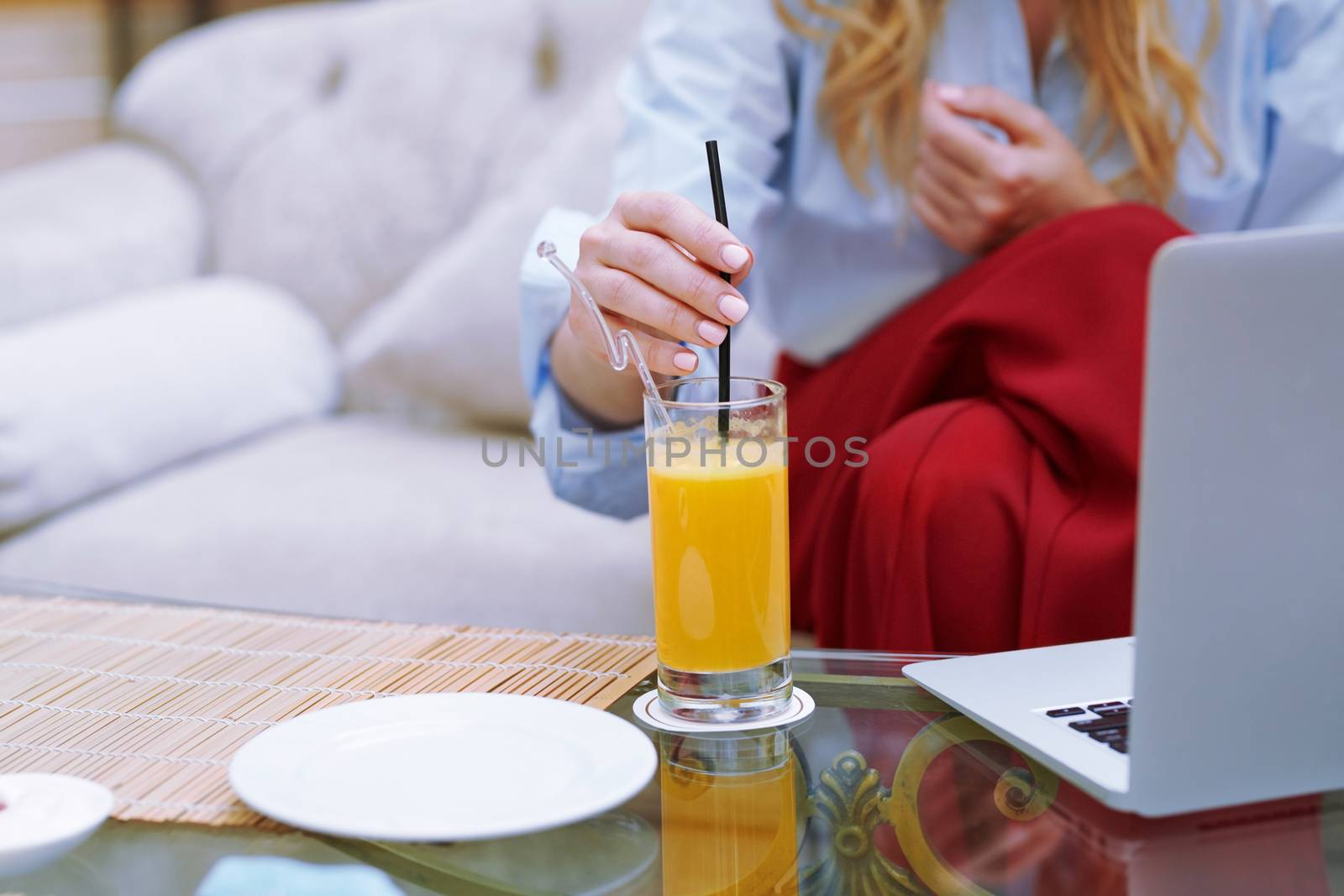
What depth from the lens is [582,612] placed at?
1212 millimetres

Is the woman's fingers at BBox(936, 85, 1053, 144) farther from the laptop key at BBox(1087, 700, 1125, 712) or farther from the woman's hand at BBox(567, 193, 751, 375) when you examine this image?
the laptop key at BBox(1087, 700, 1125, 712)

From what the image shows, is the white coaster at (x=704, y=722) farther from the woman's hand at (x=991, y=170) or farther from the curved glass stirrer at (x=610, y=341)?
the woman's hand at (x=991, y=170)

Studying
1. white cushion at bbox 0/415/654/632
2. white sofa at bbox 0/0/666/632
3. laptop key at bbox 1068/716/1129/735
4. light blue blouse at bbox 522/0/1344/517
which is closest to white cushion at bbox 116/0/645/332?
white sofa at bbox 0/0/666/632

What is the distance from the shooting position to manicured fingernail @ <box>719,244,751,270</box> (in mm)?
670

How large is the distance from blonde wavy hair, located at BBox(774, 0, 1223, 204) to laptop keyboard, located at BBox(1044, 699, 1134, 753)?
1.99ft

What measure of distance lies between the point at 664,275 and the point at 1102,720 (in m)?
0.32

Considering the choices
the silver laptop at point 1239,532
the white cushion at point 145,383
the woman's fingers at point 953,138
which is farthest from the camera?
the white cushion at point 145,383

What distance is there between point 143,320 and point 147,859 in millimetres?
1120

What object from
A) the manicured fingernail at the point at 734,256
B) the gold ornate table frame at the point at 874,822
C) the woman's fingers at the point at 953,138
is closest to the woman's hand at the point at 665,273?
the manicured fingernail at the point at 734,256

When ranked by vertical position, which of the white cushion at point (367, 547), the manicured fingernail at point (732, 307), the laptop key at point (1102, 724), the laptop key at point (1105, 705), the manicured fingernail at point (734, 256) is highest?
the manicured fingernail at point (734, 256)

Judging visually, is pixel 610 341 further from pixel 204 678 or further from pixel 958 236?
pixel 958 236

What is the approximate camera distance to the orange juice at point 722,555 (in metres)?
0.60

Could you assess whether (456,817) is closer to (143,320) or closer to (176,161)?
(143,320)

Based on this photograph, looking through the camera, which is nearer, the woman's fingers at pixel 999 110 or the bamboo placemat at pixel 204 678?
the bamboo placemat at pixel 204 678
